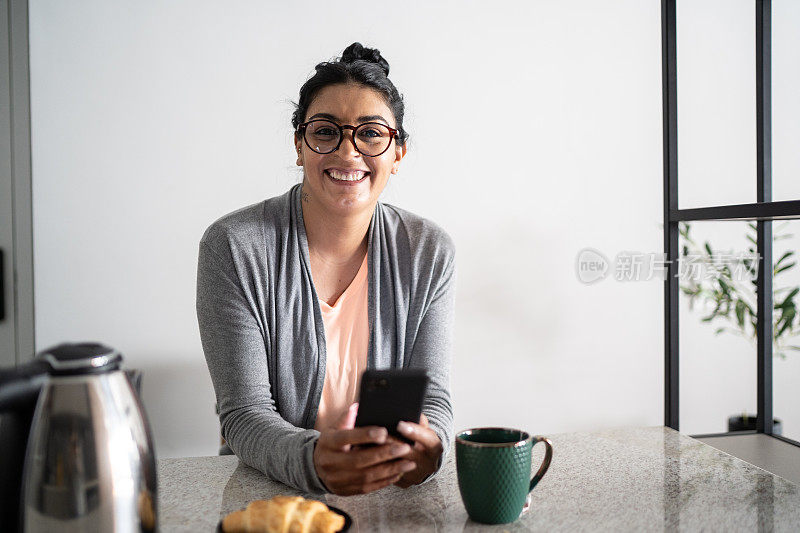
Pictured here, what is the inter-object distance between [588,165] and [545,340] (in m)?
0.80

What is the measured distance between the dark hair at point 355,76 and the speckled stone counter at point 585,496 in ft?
2.46

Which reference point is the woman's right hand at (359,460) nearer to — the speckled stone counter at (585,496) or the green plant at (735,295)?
the speckled stone counter at (585,496)

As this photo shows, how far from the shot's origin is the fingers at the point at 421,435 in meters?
0.90

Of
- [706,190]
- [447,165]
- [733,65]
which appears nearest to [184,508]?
[447,165]

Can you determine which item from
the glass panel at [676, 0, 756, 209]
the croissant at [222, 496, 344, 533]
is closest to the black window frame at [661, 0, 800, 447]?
the croissant at [222, 496, 344, 533]

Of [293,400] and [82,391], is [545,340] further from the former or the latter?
[82,391]

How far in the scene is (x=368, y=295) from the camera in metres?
1.35

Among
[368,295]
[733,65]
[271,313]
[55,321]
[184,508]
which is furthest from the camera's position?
[733,65]

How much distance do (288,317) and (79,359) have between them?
2.13 feet

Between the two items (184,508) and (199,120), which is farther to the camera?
(199,120)

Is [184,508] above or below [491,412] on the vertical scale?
above

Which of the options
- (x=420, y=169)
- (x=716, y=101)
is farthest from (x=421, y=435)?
(x=716, y=101)

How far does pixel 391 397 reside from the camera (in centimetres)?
84

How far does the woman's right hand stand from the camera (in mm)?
882
